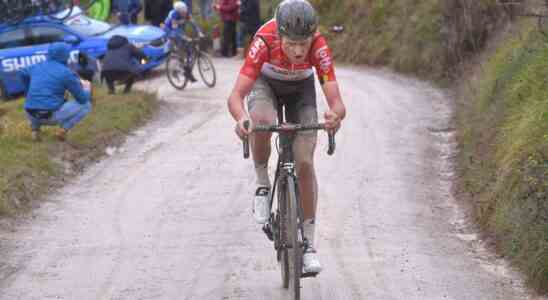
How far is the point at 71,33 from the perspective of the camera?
2127 centimetres

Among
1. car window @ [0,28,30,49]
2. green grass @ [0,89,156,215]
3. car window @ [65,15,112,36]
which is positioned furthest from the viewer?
car window @ [65,15,112,36]

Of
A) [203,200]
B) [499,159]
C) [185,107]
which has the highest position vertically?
[499,159]

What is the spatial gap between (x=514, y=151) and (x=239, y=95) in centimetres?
351

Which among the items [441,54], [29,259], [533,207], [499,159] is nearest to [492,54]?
[441,54]

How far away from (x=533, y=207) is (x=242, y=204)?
3553 millimetres

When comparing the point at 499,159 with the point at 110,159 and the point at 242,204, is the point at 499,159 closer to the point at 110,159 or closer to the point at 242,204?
the point at 242,204

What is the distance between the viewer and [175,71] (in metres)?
19.4

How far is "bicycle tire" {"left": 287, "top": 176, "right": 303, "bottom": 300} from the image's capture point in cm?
644

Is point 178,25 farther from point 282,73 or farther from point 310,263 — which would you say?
point 310,263

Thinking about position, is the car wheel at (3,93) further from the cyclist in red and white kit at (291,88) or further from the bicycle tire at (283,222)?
the bicycle tire at (283,222)

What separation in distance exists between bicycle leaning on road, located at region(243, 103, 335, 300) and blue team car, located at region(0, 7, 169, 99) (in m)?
13.1

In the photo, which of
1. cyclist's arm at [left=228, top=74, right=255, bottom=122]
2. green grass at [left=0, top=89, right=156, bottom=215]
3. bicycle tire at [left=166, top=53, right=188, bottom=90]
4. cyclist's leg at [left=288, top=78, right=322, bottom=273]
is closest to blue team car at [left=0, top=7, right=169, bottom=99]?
bicycle tire at [left=166, top=53, right=188, bottom=90]

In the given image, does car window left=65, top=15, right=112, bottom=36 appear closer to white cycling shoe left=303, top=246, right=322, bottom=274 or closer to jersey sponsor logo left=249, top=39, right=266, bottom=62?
jersey sponsor logo left=249, top=39, right=266, bottom=62

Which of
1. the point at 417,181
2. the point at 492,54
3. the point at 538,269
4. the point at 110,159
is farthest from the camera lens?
Result: the point at 492,54
